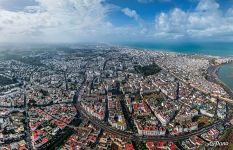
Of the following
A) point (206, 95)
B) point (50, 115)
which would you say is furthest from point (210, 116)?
point (50, 115)

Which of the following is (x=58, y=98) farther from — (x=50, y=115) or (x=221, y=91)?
(x=221, y=91)

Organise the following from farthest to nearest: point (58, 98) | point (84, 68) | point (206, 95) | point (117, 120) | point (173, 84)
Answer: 1. point (84, 68)
2. point (173, 84)
3. point (206, 95)
4. point (58, 98)
5. point (117, 120)

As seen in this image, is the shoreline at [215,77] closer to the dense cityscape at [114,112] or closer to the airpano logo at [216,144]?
the dense cityscape at [114,112]

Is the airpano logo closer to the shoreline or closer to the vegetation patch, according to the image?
the shoreline

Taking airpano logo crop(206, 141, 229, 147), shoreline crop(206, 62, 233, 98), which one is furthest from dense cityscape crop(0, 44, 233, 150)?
shoreline crop(206, 62, 233, 98)

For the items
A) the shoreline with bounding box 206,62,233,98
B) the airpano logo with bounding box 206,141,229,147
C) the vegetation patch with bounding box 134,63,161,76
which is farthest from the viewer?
the vegetation patch with bounding box 134,63,161,76

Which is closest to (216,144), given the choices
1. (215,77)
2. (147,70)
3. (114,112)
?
(114,112)

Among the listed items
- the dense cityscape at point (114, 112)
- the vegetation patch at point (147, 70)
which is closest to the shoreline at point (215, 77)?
the dense cityscape at point (114, 112)

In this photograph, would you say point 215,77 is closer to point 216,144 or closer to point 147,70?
point 147,70
